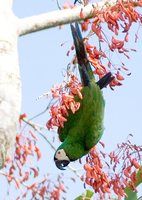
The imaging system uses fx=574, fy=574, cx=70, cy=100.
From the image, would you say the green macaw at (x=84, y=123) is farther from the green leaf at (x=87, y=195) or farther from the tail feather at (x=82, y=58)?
the green leaf at (x=87, y=195)

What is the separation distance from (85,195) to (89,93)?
3.45 feet

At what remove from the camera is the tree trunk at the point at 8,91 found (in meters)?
2.73

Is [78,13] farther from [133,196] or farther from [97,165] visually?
[133,196]

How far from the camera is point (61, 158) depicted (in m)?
4.77

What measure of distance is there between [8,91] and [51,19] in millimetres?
668

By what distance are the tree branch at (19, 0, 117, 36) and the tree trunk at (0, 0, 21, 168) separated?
154 mm

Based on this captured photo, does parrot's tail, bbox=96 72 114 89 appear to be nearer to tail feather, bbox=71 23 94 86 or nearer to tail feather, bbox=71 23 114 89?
tail feather, bbox=71 23 114 89

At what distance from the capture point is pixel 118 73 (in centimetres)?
422

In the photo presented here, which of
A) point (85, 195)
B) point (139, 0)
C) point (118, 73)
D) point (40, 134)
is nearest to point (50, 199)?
point (85, 195)

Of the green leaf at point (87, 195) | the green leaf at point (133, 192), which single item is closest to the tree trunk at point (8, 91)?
the green leaf at point (133, 192)

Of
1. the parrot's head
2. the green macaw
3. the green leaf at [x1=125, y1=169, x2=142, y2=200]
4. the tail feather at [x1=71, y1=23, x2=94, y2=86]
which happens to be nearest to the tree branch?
the tail feather at [x1=71, y1=23, x2=94, y2=86]

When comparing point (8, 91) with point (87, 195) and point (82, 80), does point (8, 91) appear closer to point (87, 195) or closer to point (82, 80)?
point (82, 80)

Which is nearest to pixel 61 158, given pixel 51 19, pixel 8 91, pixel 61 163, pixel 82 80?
pixel 61 163

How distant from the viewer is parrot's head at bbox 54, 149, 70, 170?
476 centimetres
